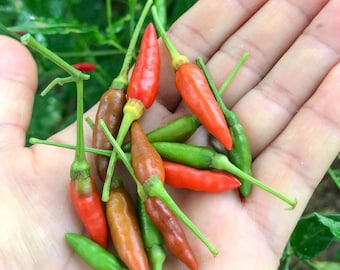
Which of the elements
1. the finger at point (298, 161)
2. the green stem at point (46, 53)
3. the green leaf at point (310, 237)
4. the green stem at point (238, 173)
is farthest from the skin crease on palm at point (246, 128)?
the green stem at point (46, 53)

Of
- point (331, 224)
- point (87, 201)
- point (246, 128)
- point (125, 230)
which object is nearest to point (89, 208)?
point (87, 201)

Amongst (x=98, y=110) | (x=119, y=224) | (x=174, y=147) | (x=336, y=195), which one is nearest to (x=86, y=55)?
(x=98, y=110)

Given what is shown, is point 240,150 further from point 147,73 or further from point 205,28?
point 205,28

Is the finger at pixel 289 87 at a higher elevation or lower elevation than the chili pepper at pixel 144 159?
higher

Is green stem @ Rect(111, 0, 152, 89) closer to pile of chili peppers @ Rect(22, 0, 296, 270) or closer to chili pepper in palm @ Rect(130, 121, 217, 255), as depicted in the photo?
pile of chili peppers @ Rect(22, 0, 296, 270)

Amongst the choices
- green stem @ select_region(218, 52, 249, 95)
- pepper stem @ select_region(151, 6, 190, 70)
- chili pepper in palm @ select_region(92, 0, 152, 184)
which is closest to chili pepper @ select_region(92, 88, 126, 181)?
chili pepper in palm @ select_region(92, 0, 152, 184)

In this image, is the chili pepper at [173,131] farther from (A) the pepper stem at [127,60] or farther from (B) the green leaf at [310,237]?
(B) the green leaf at [310,237]

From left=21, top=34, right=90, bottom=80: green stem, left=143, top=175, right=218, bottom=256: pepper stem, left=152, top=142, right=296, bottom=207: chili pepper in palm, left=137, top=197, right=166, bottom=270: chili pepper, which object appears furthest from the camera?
left=152, top=142, right=296, bottom=207: chili pepper in palm
